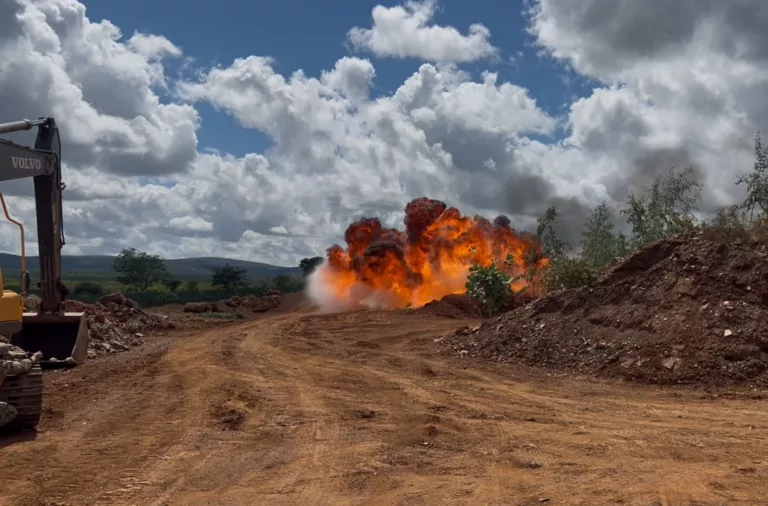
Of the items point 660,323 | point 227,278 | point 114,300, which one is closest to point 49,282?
point 660,323

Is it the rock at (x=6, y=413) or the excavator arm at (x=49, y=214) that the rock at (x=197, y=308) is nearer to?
the excavator arm at (x=49, y=214)

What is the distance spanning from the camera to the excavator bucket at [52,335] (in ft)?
42.0

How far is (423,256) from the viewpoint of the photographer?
42656mm

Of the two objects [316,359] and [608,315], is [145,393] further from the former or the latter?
[608,315]

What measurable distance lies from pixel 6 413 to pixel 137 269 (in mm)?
70166

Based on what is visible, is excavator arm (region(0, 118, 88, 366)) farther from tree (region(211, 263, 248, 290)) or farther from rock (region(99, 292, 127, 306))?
tree (region(211, 263, 248, 290))

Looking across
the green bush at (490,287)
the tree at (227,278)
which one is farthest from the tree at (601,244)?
the tree at (227,278)

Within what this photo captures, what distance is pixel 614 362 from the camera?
1485 cm

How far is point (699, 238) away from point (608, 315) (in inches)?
139

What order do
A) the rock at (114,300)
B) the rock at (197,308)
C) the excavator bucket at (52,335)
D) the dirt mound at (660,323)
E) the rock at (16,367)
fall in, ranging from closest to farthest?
the rock at (16,367) < the excavator bucket at (52,335) < the dirt mound at (660,323) < the rock at (114,300) < the rock at (197,308)

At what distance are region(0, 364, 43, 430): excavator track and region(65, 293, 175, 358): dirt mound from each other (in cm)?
1006

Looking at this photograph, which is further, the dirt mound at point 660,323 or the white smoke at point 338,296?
the white smoke at point 338,296

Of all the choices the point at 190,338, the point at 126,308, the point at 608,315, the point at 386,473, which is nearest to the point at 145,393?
the point at 386,473

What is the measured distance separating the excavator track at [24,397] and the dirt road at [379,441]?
0.31 meters
